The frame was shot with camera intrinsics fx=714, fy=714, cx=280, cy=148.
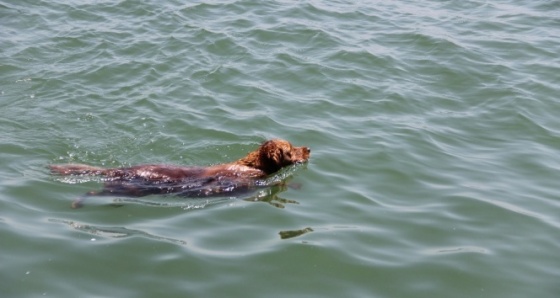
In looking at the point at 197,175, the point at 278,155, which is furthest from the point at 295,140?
the point at 197,175

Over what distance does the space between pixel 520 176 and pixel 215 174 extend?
3701 millimetres

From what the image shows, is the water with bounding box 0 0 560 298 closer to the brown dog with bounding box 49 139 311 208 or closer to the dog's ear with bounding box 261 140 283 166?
the brown dog with bounding box 49 139 311 208

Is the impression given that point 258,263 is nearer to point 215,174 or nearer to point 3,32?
point 215,174

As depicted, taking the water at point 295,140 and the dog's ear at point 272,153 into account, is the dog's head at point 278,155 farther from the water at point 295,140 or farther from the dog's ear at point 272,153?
the water at point 295,140

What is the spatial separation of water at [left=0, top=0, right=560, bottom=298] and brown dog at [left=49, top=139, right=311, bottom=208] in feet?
0.70

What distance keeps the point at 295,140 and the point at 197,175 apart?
196 cm

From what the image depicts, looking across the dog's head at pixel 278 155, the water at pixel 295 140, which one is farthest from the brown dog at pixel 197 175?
the water at pixel 295 140

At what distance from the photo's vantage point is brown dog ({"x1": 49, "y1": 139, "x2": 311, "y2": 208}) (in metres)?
7.77

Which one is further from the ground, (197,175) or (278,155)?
(278,155)

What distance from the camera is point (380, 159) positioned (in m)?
9.00

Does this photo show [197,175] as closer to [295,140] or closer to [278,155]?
[278,155]

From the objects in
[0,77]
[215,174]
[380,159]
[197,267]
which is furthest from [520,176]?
[0,77]

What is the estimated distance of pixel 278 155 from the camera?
823 centimetres

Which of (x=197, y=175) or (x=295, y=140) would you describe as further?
(x=295, y=140)
